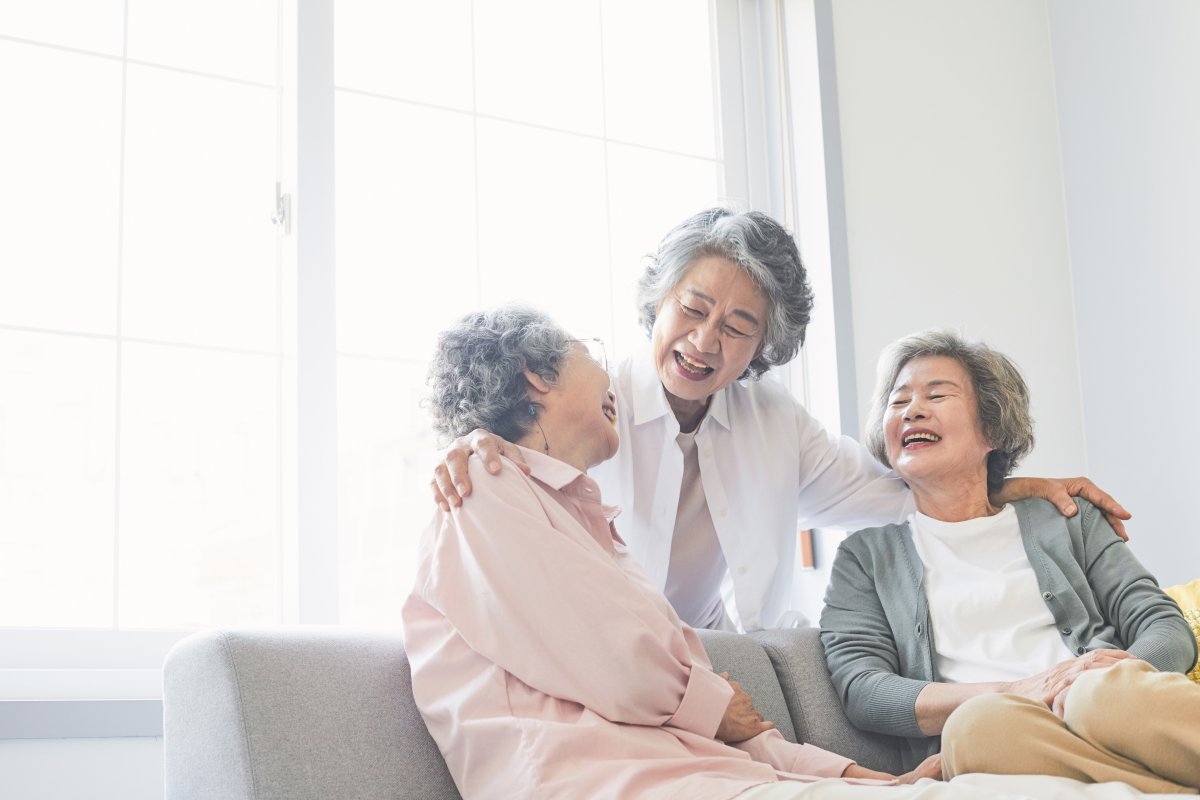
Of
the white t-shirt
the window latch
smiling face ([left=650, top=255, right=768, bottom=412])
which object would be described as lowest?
the white t-shirt

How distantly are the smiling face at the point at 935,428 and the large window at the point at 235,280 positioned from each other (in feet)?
2.53

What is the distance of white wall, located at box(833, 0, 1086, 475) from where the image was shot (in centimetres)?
360

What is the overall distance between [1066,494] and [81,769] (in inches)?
75.3

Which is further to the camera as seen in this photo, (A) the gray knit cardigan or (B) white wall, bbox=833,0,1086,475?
(B) white wall, bbox=833,0,1086,475

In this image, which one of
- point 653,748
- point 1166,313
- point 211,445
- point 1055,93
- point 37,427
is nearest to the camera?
point 653,748

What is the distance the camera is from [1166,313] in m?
3.51

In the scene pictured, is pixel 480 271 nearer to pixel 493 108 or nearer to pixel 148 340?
pixel 493 108

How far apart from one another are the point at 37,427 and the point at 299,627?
99cm

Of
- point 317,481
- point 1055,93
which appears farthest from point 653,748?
point 1055,93

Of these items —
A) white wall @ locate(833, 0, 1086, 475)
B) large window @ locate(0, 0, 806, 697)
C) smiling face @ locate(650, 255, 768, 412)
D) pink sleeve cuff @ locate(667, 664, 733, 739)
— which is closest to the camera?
pink sleeve cuff @ locate(667, 664, 733, 739)

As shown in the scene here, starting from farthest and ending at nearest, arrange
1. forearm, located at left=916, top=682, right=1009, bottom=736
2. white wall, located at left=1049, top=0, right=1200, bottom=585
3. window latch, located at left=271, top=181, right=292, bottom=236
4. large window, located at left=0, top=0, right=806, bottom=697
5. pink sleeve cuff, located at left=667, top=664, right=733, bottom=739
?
1. white wall, located at left=1049, top=0, right=1200, bottom=585
2. window latch, located at left=271, top=181, right=292, bottom=236
3. large window, located at left=0, top=0, right=806, bottom=697
4. forearm, located at left=916, top=682, right=1009, bottom=736
5. pink sleeve cuff, located at left=667, top=664, right=733, bottom=739

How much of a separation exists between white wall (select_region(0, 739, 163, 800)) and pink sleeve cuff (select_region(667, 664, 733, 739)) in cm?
111

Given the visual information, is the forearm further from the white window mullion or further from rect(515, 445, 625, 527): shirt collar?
the white window mullion

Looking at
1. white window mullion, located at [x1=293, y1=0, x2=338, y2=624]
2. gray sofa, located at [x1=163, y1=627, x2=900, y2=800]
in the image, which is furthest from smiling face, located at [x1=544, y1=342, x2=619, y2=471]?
white window mullion, located at [x1=293, y1=0, x2=338, y2=624]
